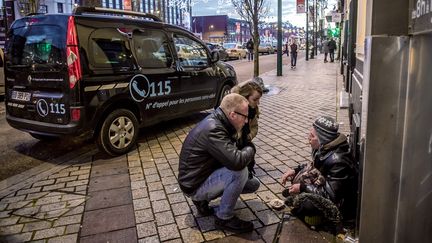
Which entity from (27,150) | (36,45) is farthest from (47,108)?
(27,150)

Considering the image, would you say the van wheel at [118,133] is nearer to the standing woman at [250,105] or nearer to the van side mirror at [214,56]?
the standing woman at [250,105]

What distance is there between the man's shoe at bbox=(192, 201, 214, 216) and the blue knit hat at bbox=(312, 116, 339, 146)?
3.89 feet

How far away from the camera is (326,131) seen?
3.41m

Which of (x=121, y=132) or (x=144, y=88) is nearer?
(x=121, y=132)

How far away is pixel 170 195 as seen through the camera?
420cm

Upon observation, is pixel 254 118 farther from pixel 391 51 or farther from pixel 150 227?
pixel 391 51

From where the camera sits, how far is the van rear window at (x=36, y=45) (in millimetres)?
5078

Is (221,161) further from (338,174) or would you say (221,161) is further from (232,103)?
(338,174)

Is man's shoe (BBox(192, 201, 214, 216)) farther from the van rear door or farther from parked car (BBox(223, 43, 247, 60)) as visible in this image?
parked car (BBox(223, 43, 247, 60))

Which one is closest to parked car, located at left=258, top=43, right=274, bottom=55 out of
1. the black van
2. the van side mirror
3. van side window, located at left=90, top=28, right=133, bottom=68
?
the van side mirror

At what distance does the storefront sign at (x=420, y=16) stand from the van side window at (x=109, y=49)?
13.7ft

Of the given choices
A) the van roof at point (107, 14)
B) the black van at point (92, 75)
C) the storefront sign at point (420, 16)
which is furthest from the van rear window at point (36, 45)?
the storefront sign at point (420, 16)

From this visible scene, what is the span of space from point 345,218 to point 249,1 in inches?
417

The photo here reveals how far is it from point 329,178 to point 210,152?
102 centimetres
